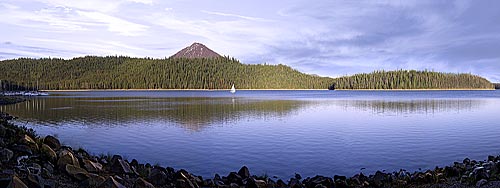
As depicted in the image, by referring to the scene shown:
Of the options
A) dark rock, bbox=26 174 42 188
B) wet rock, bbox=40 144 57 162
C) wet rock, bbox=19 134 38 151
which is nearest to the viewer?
dark rock, bbox=26 174 42 188

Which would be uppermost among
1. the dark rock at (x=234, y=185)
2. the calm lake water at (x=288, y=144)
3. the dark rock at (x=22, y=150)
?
the dark rock at (x=22, y=150)

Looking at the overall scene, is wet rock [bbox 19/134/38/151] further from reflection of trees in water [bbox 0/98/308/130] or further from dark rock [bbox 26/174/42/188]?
reflection of trees in water [bbox 0/98/308/130]

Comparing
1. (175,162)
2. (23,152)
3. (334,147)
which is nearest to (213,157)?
(175,162)

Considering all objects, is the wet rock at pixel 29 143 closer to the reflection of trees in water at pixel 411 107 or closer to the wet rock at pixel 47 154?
the wet rock at pixel 47 154

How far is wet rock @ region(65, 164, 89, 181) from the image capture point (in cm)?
877

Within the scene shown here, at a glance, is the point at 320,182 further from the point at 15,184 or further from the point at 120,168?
the point at 15,184

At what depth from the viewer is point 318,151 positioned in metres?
18.0

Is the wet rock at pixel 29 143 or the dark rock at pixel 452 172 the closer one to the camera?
the wet rock at pixel 29 143

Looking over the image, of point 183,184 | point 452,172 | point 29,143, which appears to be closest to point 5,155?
point 29,143

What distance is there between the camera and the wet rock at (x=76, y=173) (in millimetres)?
8766

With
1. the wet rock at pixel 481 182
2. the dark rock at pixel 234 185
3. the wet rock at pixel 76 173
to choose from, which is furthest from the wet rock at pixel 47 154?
the wet rock at pixel 481 182

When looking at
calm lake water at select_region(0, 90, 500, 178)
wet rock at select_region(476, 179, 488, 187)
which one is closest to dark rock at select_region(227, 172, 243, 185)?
calm lake water at select_region(0, 90, 500, 178)

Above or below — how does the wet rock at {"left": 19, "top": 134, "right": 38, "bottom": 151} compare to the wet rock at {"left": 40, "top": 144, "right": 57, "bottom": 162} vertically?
above

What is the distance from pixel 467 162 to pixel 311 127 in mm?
13872
